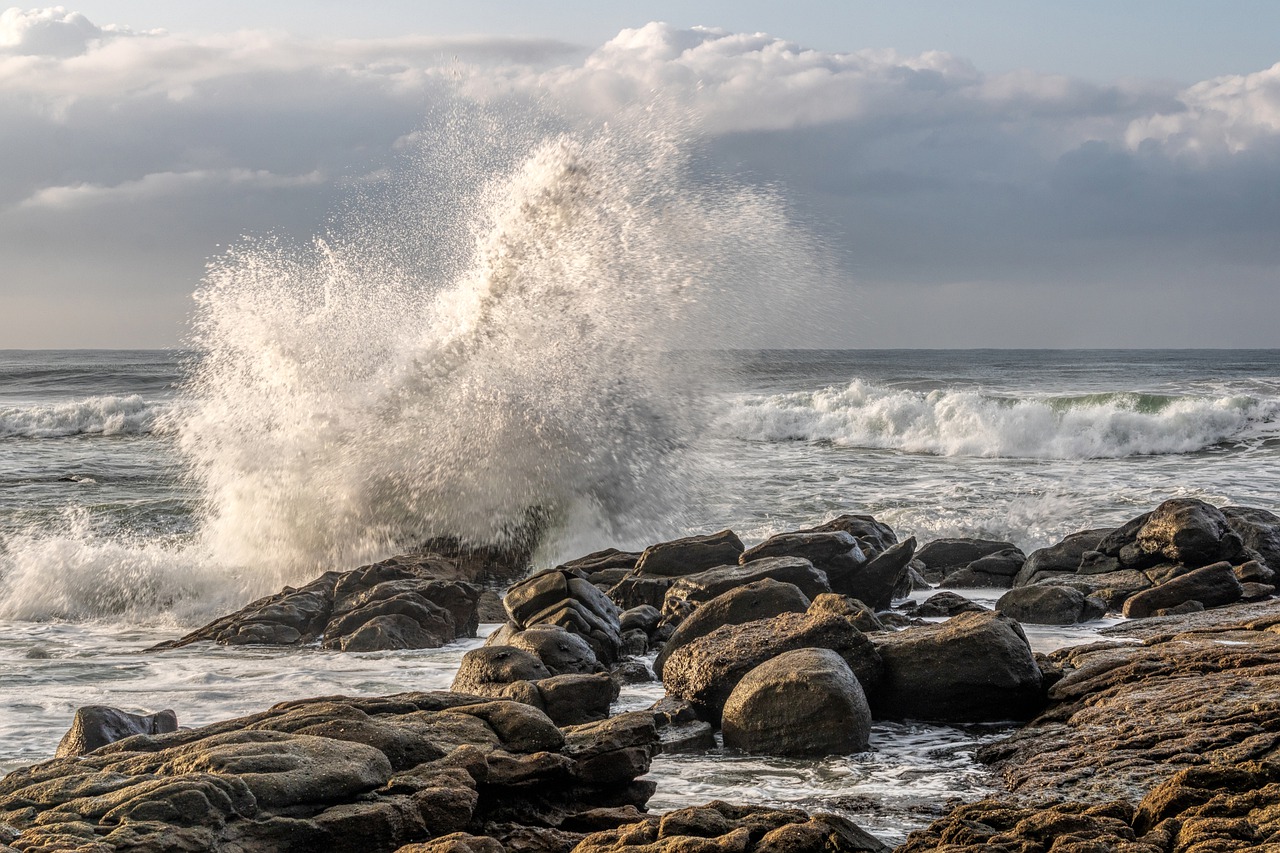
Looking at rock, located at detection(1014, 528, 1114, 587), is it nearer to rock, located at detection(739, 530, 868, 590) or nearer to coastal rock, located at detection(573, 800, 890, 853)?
rock, located at detection(739, 530, 868, 590)

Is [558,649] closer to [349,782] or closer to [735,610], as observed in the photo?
[735,610]

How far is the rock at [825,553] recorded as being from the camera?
1009 centimetres

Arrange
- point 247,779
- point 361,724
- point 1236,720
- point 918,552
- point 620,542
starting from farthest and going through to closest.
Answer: point 620,542, point 918,552, point 1236,720, point 361,724, point 247,779

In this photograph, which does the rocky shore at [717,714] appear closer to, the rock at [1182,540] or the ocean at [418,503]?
the rock at [1182,540]

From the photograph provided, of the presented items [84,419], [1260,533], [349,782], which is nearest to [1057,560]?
[1260,533]

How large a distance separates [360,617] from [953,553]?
658 cm

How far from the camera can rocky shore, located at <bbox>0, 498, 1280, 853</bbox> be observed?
12.9ft

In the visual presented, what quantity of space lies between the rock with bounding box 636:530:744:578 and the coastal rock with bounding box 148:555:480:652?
168 cm

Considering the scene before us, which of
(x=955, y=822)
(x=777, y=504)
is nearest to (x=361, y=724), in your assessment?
(x=955, y=822)

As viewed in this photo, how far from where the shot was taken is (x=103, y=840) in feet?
12.0

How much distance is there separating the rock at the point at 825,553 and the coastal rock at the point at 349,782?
496cm

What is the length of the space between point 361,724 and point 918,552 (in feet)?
29.6

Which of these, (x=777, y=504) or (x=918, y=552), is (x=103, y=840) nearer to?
(x=918, y=552)

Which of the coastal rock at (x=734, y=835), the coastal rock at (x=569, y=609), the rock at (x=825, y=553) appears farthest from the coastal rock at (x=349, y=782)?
the rock at (x=825, y=553)
